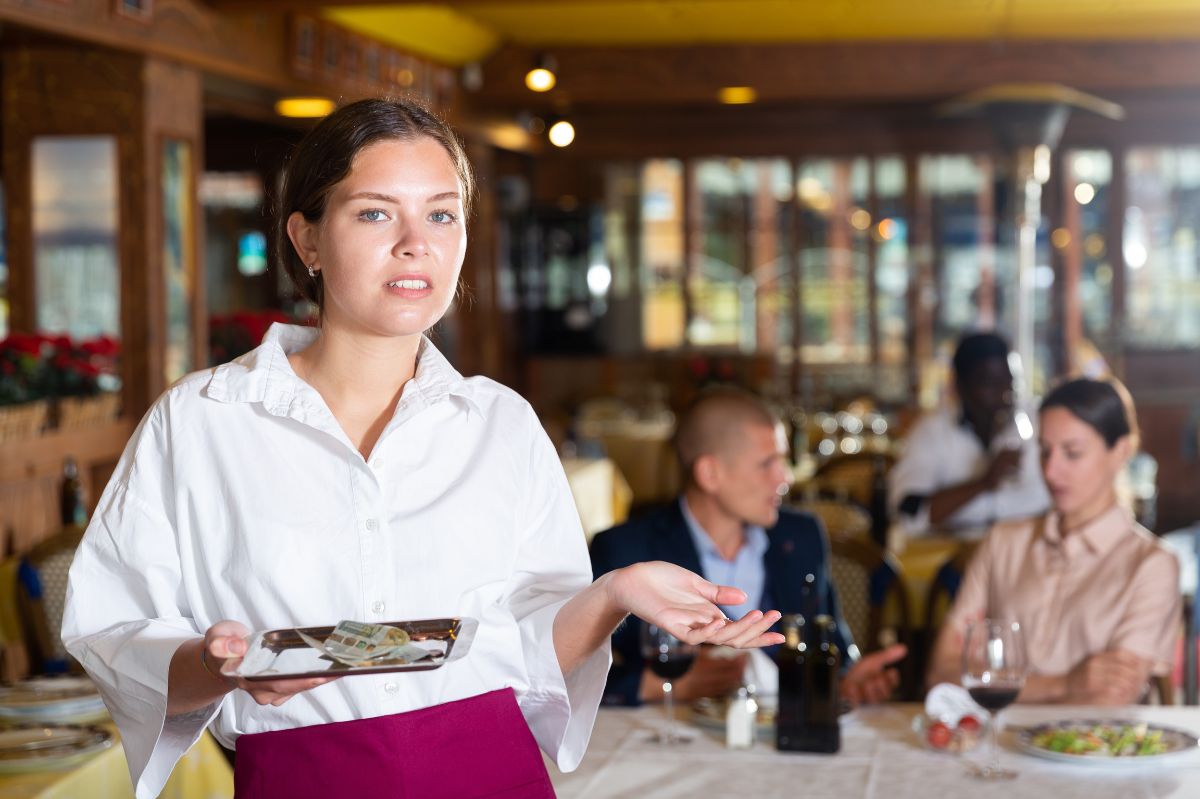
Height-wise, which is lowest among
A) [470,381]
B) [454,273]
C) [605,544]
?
[605,544]

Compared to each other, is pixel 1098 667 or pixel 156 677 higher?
pixel 156 677

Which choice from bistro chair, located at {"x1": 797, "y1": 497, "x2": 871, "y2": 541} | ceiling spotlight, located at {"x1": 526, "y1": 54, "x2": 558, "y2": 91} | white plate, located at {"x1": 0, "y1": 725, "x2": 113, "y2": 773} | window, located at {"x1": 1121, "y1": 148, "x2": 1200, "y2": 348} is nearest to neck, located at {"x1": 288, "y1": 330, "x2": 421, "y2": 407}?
white plate, located at {"x1": 0, "y1": 725, "x2": 113, "y2": 773}

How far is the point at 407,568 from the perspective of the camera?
5.30 ft

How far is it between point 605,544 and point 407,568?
179cm

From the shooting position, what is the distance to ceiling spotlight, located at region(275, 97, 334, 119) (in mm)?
8031

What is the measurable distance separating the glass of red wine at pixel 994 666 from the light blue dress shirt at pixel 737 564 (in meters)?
0.98

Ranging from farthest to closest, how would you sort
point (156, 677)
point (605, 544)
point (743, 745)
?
1. point (605, 544)
2. point (743, 745)
3. point (156, 677)

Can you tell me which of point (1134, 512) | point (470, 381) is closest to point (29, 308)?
point (1134, 512)

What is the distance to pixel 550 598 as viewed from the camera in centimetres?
174

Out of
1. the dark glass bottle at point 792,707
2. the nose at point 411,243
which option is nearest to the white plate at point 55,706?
the dark glass bottle at point 792,707

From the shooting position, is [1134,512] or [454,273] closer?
[454,273]

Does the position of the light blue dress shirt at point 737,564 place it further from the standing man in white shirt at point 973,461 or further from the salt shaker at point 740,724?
the standing man in white shirt at point 973,461

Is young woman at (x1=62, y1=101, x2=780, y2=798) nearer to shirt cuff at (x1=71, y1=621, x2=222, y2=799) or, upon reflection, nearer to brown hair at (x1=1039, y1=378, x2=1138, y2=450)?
shirt cuff at (x1=71, y1=621, x2=222, y2=799)

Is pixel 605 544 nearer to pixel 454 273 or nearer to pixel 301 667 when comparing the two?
pixel 454 273
